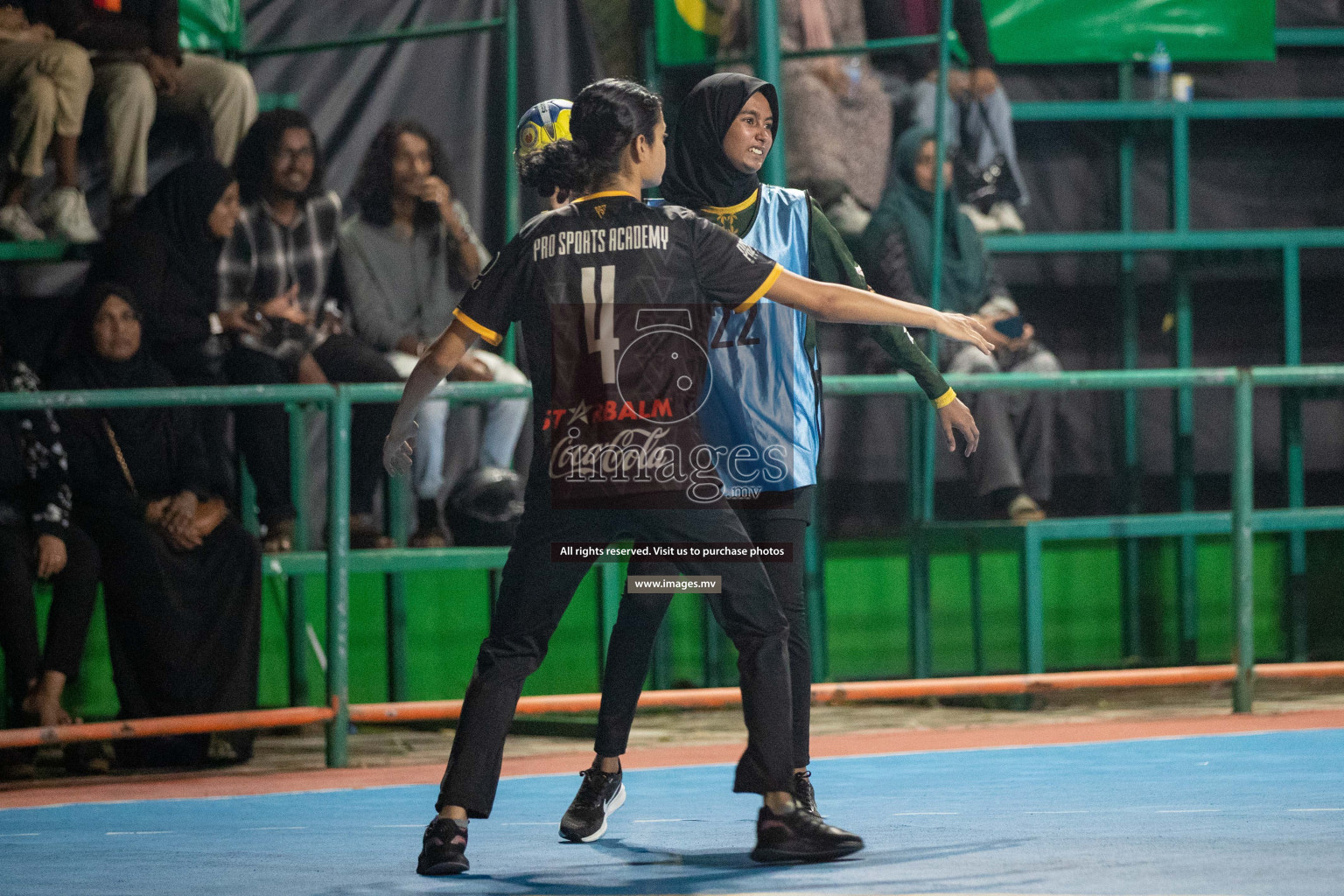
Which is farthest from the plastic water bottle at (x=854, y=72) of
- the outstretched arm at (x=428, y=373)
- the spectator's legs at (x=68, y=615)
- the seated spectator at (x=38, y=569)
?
the outstretched arm at (x=428, y=373)

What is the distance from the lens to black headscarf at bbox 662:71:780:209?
171 inches

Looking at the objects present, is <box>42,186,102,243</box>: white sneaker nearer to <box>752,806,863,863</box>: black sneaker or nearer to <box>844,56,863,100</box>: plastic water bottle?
<box>844,56,863,100</box>: plastic water bottle

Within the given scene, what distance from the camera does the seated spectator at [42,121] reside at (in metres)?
7.41

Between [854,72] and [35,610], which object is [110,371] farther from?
[854,72]

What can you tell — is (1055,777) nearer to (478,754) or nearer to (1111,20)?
(478,754)

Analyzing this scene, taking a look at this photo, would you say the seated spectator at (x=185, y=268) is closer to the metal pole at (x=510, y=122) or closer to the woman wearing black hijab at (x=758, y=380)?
the metal pole at (x=510, y=122)

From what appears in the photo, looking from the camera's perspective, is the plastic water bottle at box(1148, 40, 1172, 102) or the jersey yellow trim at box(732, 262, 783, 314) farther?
the plastic water bottle at box(1148, 40, 1172, 102)

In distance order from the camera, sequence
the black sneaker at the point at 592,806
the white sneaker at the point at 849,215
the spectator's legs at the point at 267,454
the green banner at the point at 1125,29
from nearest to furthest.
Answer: the black sneaker at the point at 592,806 < the spectator's legs at the point at 267,454 < the white sneaker at the point at 849,215 < the green banner at the point at 1125,29

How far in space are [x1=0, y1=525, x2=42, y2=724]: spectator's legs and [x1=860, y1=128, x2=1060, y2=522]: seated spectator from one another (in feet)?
12.5

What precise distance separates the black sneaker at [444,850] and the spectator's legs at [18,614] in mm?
2645

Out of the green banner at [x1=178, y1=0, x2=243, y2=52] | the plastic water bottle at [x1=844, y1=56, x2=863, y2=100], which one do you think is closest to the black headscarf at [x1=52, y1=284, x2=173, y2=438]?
the green banner at [x1=178, y1=0, x2=243, y2=52]

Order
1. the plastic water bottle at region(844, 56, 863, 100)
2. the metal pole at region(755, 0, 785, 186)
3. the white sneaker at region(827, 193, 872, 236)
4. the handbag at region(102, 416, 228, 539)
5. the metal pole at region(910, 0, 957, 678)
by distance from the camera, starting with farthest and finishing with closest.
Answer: the plastic water bottle at region(844, 56, 863, 100) < the white sneaker at region(827, 193, 872, 236) < the metal pole at region(910, 0, 957, 678) < the metal pole at region(755, 0, 785, 186) < the handbag at region(102, 416, 228, 539)

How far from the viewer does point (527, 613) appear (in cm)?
392

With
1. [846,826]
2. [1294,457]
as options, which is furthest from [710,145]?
[1294,457]
